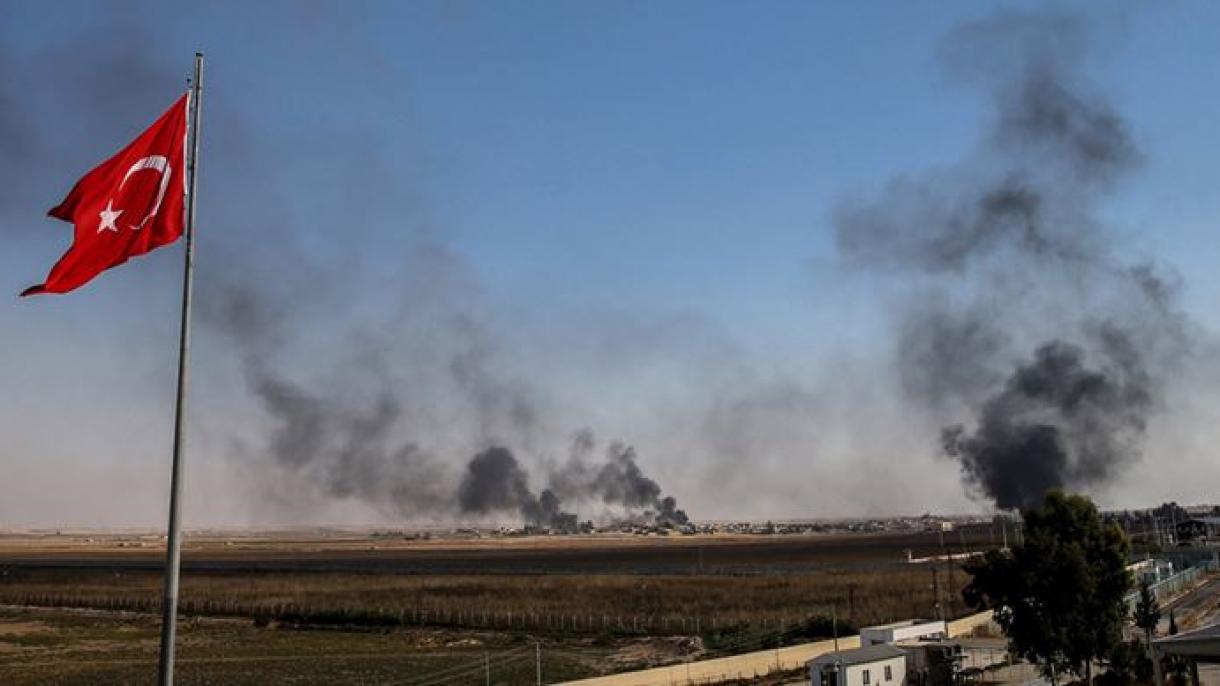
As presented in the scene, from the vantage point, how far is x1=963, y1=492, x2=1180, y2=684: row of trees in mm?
37000

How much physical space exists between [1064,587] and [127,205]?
3566cm

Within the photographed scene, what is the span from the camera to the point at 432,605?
96.2 meters

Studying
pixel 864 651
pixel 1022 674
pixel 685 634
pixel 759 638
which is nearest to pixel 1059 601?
pixel 864 651

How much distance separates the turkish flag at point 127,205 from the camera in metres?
12.5

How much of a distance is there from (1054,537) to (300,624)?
226ft

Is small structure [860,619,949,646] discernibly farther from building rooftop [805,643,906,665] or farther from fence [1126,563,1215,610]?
fence [1126,563,1215,610]

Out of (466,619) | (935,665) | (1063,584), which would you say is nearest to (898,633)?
(935,665)

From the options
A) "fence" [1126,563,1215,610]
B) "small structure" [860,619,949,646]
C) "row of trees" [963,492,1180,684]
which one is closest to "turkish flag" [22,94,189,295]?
"row of trees" [963,492,1180,684]

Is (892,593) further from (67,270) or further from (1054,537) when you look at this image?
(67,270)

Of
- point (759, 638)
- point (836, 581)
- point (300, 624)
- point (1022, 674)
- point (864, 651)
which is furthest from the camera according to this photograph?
point (836, 581)

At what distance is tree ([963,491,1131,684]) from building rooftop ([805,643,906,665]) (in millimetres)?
5431

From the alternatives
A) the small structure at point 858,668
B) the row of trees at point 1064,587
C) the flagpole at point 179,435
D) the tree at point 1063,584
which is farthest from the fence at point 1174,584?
the flagpole at point 179,435

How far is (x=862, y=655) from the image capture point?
1668 inches

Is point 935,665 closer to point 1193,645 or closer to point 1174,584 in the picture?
point 1193,645
